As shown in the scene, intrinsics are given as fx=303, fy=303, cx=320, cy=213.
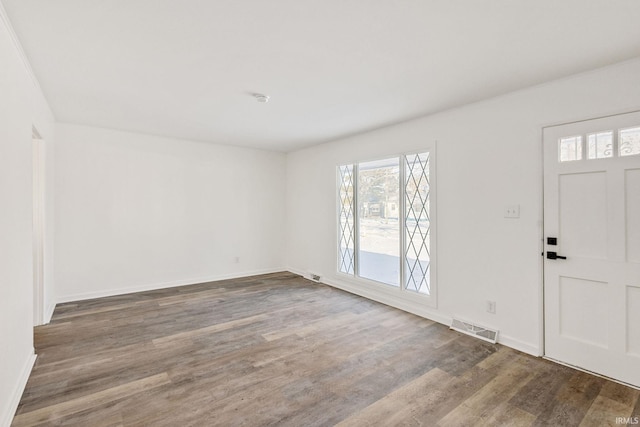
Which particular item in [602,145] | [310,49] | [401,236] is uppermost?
[310,49]

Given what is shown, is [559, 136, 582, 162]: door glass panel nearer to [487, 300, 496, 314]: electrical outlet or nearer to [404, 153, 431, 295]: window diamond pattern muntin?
[404, 153, 431, 295]: window diamond pattern muntin

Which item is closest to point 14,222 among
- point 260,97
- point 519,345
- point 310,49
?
point 260,97

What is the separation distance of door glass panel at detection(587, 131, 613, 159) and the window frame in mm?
1399

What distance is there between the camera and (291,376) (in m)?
2.44

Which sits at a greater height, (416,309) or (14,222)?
(14,222)

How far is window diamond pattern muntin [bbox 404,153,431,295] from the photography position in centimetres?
376

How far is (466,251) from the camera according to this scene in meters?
3.32

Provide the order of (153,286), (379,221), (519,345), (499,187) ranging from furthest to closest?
(153,286)
(379,221)
(499,187)
(519,345)

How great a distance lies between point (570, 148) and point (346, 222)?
306 centimetres

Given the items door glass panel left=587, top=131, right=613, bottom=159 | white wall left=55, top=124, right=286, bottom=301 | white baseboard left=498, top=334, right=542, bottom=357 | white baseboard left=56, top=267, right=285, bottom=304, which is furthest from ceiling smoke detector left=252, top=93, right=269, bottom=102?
white baseboard left=56, top=267, right=285, bottom=304

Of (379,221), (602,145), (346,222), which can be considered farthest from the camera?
(346,222)

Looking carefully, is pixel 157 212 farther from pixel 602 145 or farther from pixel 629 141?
pixel 629 141

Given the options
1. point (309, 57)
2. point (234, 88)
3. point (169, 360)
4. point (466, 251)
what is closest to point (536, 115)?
point (466, 251)

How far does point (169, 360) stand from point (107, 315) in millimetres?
1657
